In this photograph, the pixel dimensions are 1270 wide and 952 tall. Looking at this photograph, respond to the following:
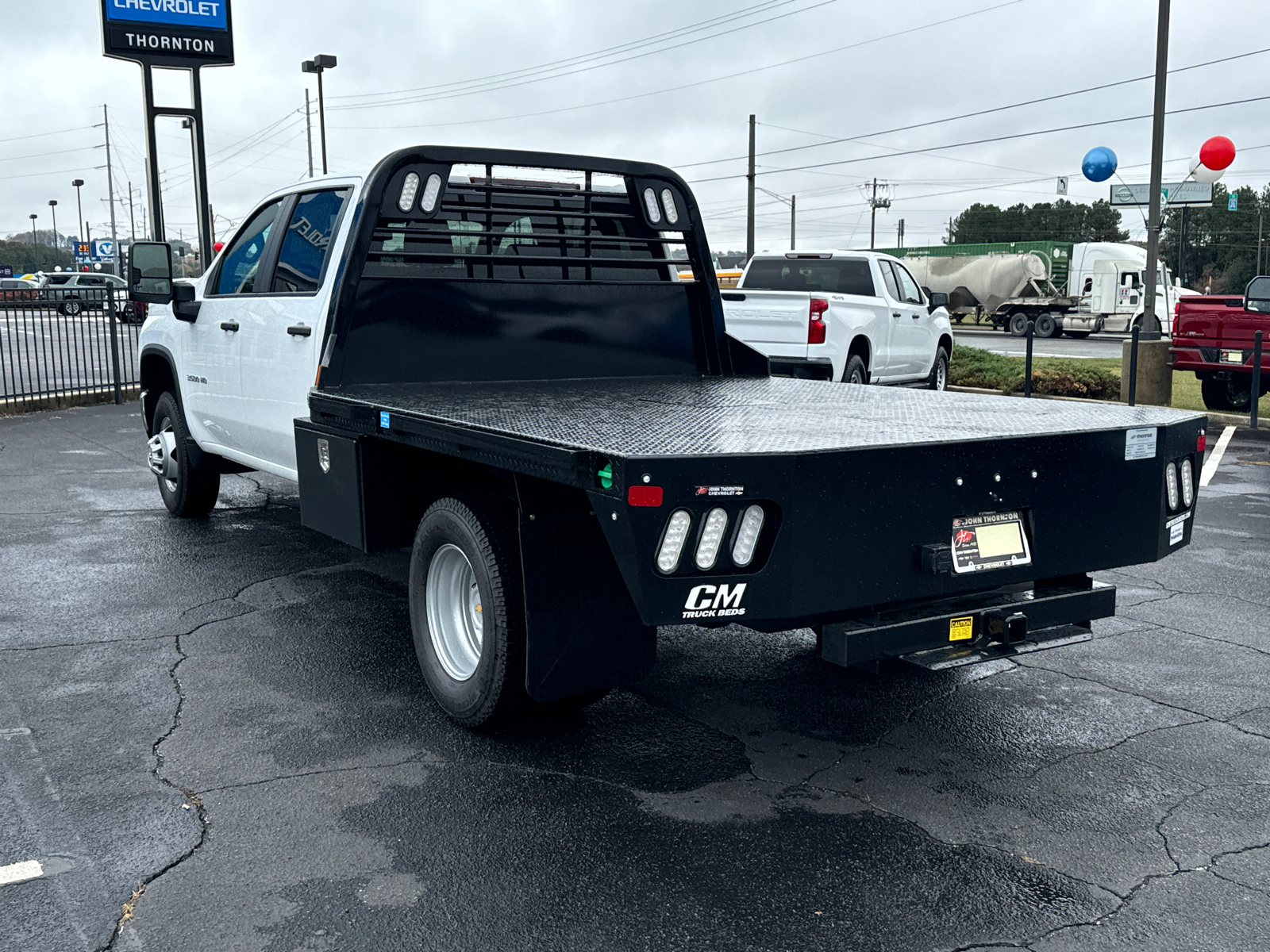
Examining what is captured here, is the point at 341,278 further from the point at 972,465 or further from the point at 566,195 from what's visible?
the point at 972,465

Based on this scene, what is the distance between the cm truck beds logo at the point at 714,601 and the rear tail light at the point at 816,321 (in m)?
9.92

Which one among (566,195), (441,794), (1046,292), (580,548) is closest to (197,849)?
(441,794)

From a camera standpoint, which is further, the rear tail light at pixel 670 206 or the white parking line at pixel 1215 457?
the white parking line at pixel 1215 457

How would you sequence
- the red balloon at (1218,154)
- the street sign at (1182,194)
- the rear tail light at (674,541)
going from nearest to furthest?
the rear tail light at (674,541) → the red balloon at (1218,154) → the street sign at (1182,194)

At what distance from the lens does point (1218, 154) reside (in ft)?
66.1

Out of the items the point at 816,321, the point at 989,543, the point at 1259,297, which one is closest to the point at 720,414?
the point at 989,543

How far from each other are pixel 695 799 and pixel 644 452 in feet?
4.17

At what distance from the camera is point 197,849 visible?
11.3 ft

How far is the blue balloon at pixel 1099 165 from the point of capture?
2345cm

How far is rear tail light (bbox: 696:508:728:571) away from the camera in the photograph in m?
3.25

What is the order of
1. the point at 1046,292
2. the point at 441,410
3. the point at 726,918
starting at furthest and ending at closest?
the point at 1046,292
the point at 441,410
the point at 726,918

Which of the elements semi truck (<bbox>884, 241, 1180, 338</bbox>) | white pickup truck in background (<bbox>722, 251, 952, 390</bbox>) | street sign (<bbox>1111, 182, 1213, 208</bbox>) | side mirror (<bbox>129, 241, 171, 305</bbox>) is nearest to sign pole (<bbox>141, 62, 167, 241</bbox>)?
white pickup truck in background (<bbox>722, 251, 952, 390</bbox>)

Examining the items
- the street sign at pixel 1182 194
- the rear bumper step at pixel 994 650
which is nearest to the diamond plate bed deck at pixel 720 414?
the rear bumper step at pixel 994 650

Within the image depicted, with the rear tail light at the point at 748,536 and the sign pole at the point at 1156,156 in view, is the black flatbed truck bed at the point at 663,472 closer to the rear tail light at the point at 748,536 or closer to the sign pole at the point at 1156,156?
the rear tail light at the point at 748,536
